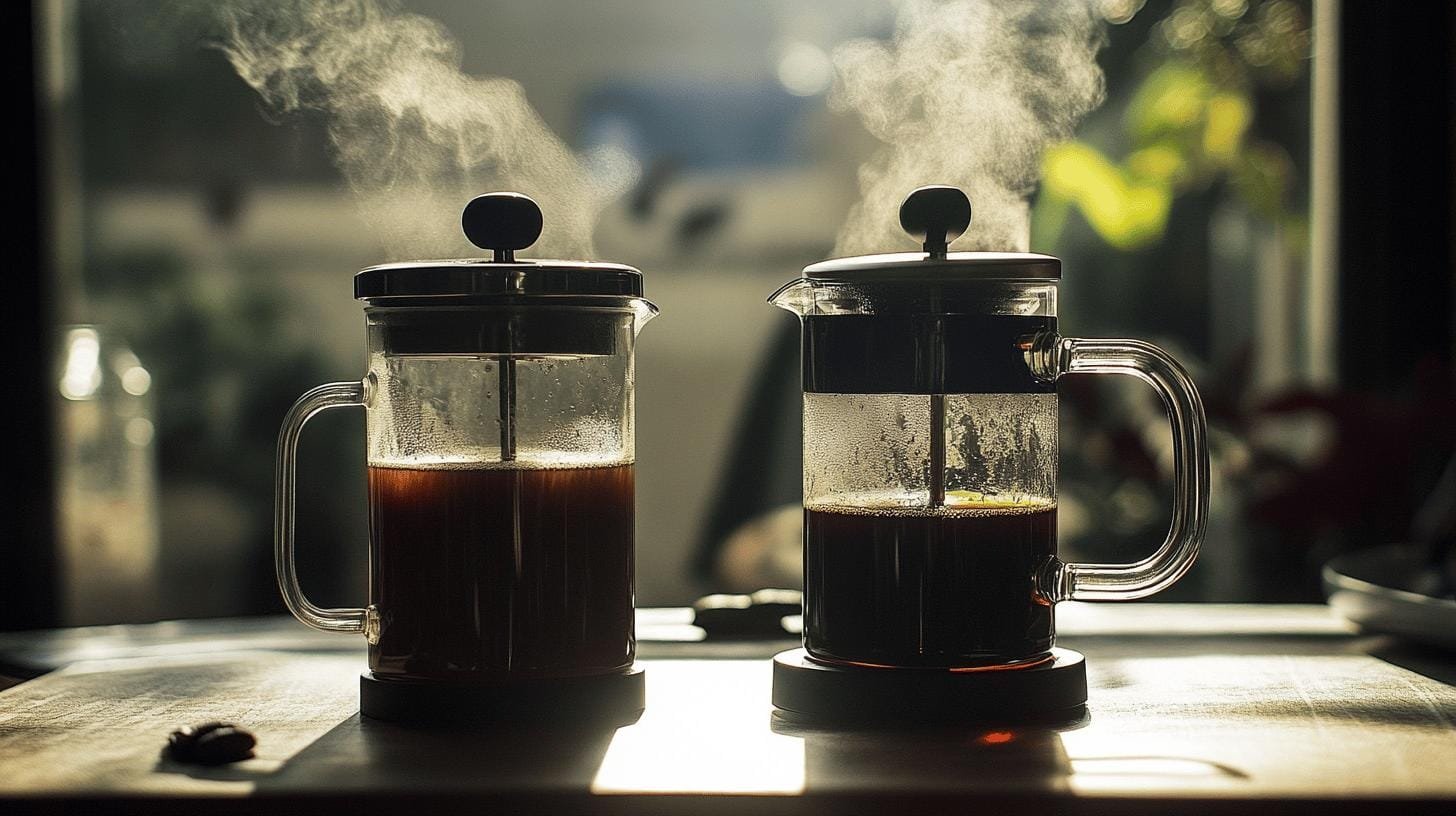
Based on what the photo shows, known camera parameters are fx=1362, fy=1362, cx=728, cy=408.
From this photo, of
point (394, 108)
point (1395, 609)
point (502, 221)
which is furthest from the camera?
point (394, 108)

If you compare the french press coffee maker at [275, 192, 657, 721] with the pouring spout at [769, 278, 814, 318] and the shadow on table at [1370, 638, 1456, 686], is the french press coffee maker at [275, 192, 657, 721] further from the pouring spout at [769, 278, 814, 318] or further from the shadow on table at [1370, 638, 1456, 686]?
the shadow on table at [1370, 638, 1456, 686]

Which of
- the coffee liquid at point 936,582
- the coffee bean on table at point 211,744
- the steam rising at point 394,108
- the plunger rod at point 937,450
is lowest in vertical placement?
the coffee bean on table at point 211,744

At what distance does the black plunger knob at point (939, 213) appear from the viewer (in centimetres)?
85

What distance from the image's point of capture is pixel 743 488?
2025 mm

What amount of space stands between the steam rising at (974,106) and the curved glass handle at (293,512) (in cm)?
55

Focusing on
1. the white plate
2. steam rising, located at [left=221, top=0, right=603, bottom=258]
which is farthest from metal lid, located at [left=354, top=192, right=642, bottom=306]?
the white plate

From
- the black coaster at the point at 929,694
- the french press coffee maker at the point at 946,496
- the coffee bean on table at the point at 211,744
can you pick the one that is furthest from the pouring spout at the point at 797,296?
the coffee bean on table at the point at 211,744

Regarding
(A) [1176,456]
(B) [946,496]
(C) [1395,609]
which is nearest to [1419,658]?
(C) [1395,609]

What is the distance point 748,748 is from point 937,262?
0.31 meters

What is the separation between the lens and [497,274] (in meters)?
0.83

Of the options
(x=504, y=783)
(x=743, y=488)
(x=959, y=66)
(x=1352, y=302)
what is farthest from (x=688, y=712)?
(x=1352, y=302)

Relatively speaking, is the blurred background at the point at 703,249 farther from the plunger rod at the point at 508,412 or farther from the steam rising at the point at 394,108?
the plunger rod at the point at 508,412

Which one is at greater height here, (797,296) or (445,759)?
(797,296)

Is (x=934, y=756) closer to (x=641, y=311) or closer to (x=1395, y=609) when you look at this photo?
(x=641, y=311)
